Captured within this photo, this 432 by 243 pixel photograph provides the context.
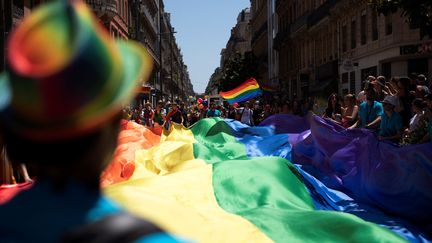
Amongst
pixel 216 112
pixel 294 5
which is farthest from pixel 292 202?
pixel 294 5

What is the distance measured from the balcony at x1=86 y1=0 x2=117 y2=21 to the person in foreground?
3215 centimetres

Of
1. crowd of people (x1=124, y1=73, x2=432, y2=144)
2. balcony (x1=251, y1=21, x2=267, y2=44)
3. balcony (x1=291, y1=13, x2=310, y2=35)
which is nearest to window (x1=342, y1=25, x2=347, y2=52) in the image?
balcony (x1=291, y1=13, x2=310, y2=35)

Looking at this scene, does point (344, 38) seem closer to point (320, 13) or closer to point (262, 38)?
point (320, 13)

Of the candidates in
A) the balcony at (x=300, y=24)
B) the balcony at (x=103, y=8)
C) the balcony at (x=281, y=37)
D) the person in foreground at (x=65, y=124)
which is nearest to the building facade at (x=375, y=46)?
the balcony at (x=300, y=24)

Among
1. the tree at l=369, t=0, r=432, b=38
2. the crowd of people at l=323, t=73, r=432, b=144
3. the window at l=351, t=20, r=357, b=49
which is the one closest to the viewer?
the tree at l=369, t=0, r=432, b=38

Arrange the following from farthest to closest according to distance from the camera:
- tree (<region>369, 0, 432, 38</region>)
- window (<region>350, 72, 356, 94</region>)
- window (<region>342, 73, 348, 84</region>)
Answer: window (<region>342, 73, 348, 84</region>), window (<region>350, 72, 356, 94</region>), tree (<region>369, 0, 432, 38</region>)

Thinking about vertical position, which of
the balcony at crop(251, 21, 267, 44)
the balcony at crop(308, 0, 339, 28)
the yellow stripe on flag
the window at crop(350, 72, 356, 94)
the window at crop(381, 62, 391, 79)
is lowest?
the yellow stripe on flag

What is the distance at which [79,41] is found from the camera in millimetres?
1284

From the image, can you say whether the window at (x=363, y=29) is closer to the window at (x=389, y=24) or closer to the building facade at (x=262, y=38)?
the window at (x=389, y=24)

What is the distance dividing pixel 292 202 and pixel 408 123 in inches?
147

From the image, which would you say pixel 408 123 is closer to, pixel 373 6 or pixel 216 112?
pixel 373 6

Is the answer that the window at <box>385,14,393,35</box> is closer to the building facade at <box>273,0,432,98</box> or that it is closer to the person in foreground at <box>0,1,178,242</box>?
the building facade at <box>273,0,432,98</box>

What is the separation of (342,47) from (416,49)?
10660 millimetres

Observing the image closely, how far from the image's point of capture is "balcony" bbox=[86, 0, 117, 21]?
32750mm
